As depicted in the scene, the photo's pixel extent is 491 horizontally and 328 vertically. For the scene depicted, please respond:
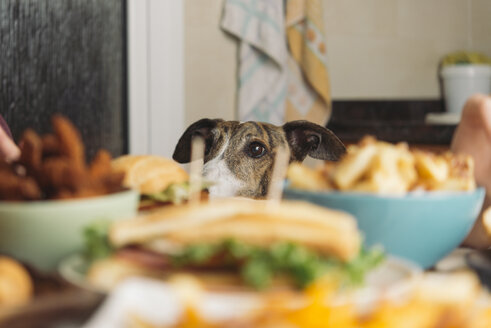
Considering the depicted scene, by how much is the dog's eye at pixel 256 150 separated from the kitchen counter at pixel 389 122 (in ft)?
3.44

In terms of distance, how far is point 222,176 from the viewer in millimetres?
1867

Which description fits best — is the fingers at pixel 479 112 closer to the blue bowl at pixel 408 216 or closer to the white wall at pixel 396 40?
the blue bowl at pixel 408 216

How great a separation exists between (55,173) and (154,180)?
44 cm

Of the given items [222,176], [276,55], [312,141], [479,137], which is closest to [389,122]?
[276,55]

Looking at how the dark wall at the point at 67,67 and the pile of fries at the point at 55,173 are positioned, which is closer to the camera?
the pile of fries at the point at 55,173

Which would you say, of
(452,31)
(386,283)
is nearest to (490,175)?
(386,283)

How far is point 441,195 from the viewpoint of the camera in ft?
1.95

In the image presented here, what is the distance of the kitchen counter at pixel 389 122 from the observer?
2.72 m

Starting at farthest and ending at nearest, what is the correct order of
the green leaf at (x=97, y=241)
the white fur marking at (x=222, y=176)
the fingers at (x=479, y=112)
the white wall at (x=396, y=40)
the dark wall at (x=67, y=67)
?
the white wall at (x=396, y=40)
the dark wall at (x=67, y=67)
the white fur marking at (x=222, y=176)
the fingers at (x=479, y=112)
the green leaf at (x=97, y=241)

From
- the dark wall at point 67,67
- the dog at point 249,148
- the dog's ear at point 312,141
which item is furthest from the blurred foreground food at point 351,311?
the dark wall at point 67,67

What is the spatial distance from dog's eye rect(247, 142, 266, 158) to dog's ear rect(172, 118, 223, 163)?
0.16 m

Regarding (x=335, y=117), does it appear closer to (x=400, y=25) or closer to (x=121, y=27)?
(x=400, y=25)

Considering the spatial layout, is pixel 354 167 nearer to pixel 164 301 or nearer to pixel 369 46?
pixel 164 301

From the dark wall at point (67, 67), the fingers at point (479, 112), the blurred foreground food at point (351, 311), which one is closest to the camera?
the blurred foreground food at point (351, 311)
